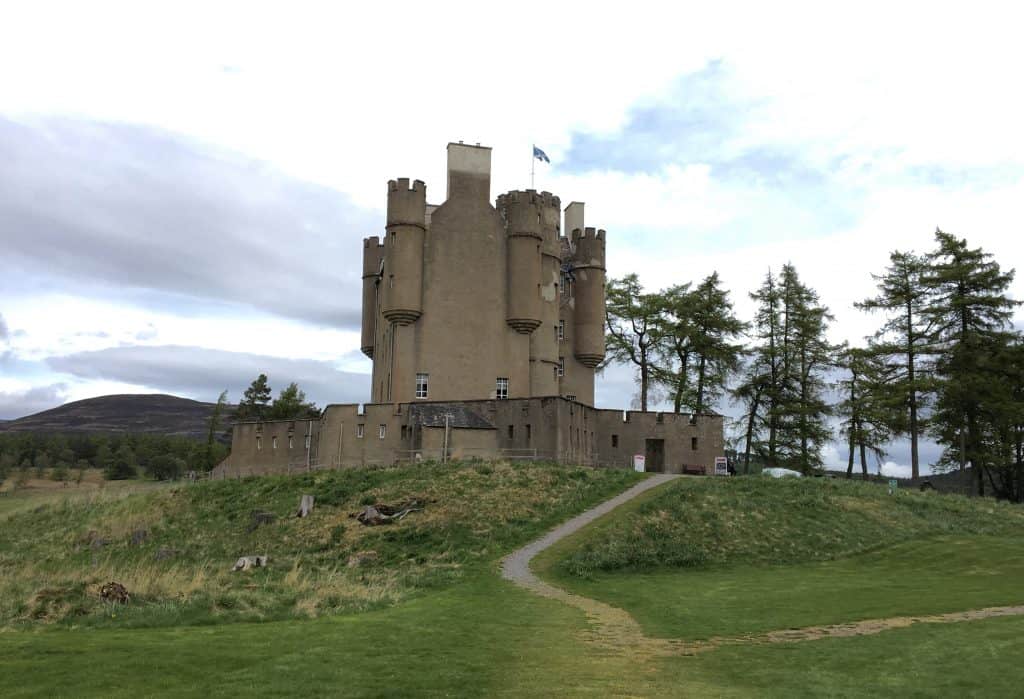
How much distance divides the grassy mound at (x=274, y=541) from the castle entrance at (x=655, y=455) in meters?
8.91

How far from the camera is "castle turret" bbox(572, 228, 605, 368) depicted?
200ft

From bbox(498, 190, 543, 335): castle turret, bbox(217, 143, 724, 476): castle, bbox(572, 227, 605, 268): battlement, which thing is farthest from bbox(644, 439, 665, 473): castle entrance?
bbox(572, 227, 605, 268): battlement

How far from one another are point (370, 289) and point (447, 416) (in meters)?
21.3

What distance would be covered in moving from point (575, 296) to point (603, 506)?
90.2 feet

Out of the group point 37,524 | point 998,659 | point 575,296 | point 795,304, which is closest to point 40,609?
point 998,659

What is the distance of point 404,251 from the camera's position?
173 ft

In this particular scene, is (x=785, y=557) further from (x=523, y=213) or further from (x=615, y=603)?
(x=523, y=213)

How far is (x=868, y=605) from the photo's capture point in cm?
1998

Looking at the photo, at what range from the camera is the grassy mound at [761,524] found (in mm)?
29469

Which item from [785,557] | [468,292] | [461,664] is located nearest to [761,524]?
[785,557]

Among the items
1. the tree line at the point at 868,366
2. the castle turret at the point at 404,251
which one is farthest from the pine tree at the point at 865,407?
the castle turret at the point at 404,251

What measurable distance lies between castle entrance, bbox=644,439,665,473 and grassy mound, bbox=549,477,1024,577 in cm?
985

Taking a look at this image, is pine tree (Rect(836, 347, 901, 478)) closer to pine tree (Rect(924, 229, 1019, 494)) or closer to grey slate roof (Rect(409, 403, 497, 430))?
pine tree (Rect(924, 229, 1019, 494))

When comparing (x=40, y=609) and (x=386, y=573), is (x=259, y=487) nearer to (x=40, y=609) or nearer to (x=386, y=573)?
(x=386, y=573)
